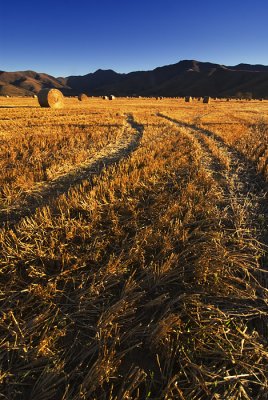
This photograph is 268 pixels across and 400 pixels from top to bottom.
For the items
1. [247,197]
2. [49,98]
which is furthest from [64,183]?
[49,98]

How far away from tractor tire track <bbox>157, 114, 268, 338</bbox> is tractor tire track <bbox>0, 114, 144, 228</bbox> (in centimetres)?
291

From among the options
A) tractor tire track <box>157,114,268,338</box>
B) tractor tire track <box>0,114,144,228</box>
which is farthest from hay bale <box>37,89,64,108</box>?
tractor tire track <box>157,114,268,338</box>

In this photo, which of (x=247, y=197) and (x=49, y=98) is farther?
(x=49, y=98)

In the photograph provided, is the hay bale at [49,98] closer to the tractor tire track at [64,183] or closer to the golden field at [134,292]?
the tractor tire track at [64,183]

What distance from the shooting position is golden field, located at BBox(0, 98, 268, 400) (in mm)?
2234

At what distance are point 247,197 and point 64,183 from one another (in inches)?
158

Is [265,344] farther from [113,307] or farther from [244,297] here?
[113,307]

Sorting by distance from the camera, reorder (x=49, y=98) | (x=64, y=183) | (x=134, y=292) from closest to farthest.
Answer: (x=134, y=292) → (x=64, y=183) → (x=49, y=98)

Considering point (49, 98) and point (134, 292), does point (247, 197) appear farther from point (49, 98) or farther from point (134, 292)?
point (49, 98)

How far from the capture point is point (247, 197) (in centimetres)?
584

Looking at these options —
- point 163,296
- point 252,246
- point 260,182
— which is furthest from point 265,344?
point 260,182

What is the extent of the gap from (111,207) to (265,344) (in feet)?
10.2

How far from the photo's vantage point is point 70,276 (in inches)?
129

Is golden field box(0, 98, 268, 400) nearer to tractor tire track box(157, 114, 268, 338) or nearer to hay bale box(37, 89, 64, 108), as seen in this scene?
tractor tire track box(157, 114, 268, 338)
